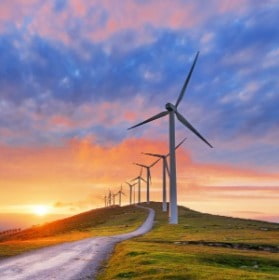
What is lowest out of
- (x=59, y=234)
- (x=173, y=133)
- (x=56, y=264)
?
(x=56, y=264)

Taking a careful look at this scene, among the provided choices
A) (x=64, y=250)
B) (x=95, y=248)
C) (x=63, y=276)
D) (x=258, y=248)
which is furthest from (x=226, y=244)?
(x=63, y=276)

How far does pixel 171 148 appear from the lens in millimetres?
101188

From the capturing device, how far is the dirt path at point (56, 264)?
33875mm

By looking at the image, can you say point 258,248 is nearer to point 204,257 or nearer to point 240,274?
→ point 204,257

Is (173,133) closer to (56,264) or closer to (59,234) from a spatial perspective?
(59,234)

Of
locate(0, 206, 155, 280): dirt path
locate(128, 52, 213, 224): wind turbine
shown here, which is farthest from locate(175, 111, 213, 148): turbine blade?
locate(0, 206, 155, 280): dirt path

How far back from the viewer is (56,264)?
40031mm

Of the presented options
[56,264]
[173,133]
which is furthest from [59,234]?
[56,264]

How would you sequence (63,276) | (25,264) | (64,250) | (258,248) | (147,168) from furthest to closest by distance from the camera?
1. (147,168)
2. (258,248)
3. (64,250)
4. (25,264)
5. (63,276)

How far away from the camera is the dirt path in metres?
33.9

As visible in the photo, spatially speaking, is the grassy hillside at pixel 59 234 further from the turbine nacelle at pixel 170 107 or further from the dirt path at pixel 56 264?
the turbine nacelle at pixel 170 107

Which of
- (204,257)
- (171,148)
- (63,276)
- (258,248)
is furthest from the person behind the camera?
(171,148)

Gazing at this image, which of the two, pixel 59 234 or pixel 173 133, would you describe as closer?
pixel 173 133

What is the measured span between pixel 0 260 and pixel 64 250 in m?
9.34
